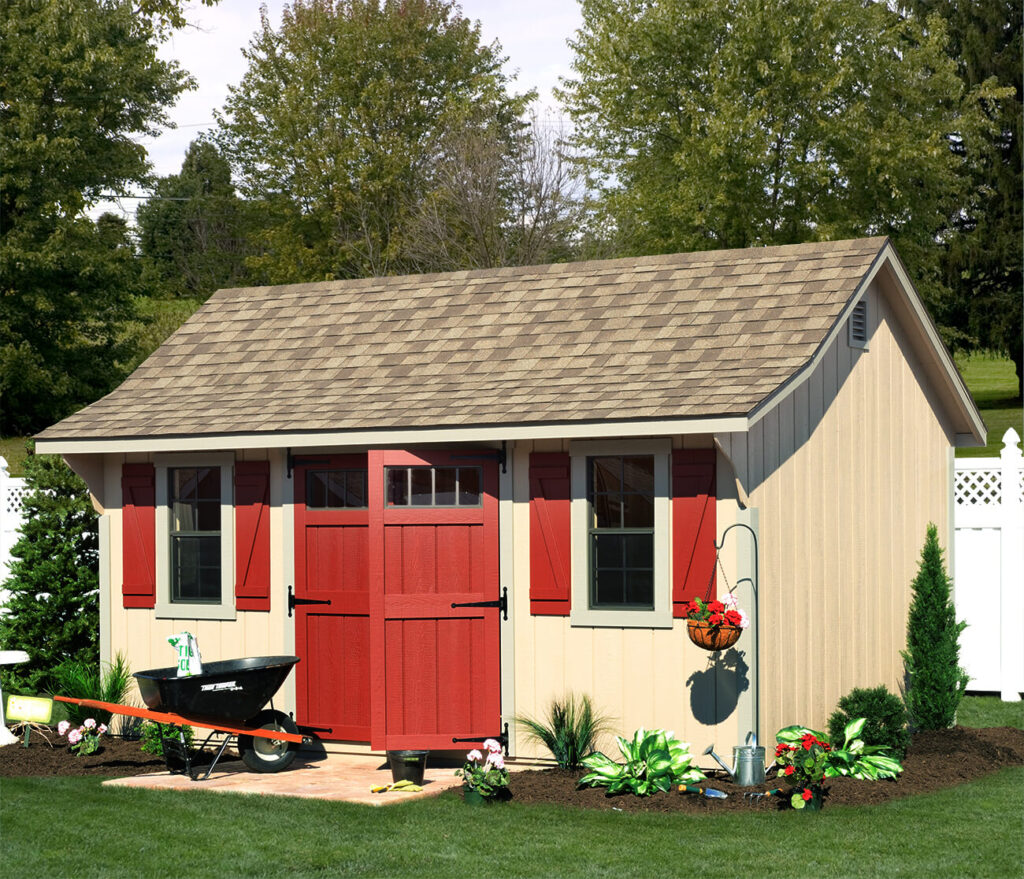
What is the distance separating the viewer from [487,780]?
9477mm

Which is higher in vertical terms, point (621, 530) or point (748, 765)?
point (621, 530)

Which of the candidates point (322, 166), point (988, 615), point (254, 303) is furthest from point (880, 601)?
point (322, 166)

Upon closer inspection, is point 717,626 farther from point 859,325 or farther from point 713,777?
point 859,325

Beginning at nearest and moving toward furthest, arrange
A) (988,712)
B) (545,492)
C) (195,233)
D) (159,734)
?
(545,492)
(159,734)
(988,712)
(195,233)

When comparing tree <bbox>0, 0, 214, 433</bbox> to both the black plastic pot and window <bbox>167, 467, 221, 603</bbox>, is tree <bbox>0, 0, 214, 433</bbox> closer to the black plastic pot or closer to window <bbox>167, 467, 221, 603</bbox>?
window <bbox>167, 467, 221, 603</bbox>

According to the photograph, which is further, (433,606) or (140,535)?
(140,535)

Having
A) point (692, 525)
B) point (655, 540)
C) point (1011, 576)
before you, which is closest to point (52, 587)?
point (655, 540)

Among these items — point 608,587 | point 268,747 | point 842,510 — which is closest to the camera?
point 608,587

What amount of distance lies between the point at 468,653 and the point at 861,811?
322 centimetres

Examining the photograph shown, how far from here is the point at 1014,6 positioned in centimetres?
3412

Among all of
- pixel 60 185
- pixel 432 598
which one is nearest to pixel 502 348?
pixel 432 598

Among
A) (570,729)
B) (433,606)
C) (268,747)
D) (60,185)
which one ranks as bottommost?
(268,747)

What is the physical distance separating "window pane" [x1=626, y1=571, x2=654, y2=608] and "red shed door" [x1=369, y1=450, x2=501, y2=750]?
107cm

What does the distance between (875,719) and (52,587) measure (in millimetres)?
8421
